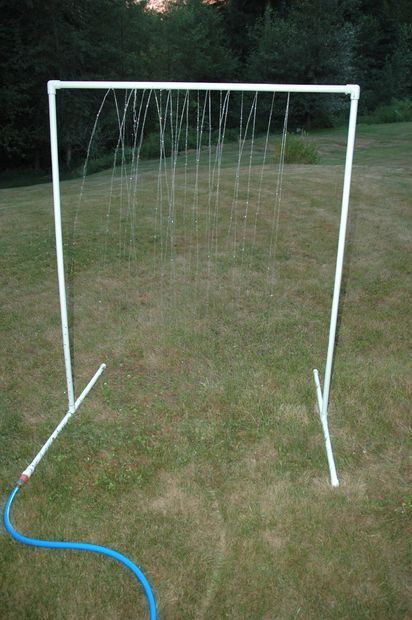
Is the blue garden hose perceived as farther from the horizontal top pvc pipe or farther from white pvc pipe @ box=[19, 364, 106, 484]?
the horizontal top pvc pipe

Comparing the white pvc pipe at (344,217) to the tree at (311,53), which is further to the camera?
the tree at (311,53)

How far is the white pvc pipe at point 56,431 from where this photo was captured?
317 centimetres

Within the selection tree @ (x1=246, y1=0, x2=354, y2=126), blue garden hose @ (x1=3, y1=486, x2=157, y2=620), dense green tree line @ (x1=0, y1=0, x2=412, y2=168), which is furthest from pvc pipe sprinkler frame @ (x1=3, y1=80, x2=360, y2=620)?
tree @ (x1=246, y1=0, x2=354, y2=126)

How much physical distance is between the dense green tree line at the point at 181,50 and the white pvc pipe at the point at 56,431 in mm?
18527

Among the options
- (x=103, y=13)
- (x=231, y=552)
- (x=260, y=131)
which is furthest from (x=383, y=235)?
(x=103, y=13)

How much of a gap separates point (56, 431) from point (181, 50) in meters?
27.4

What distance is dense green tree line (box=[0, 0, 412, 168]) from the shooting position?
64.4 feet

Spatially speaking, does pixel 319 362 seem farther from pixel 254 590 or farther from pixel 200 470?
pixel 254 590

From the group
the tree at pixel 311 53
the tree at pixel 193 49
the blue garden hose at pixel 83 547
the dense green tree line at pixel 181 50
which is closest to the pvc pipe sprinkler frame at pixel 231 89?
the blue garden hose at pixel 83 547

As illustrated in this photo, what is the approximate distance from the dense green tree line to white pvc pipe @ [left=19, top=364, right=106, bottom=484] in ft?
60.8

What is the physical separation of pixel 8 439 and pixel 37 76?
67.4 ft

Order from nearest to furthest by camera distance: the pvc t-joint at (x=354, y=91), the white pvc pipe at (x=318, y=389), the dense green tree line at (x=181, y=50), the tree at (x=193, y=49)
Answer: the pvc t-joint at (x=354, y=91) → the white pvc pipe at (x=318, y=389) → the dense green tree line at (x=181, y=50) → the tree at (x=193, y=49)

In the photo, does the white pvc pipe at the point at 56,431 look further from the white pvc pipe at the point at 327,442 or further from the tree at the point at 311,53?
the tree at the point at 311,53

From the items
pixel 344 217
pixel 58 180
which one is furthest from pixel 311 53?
pixel 58 180
